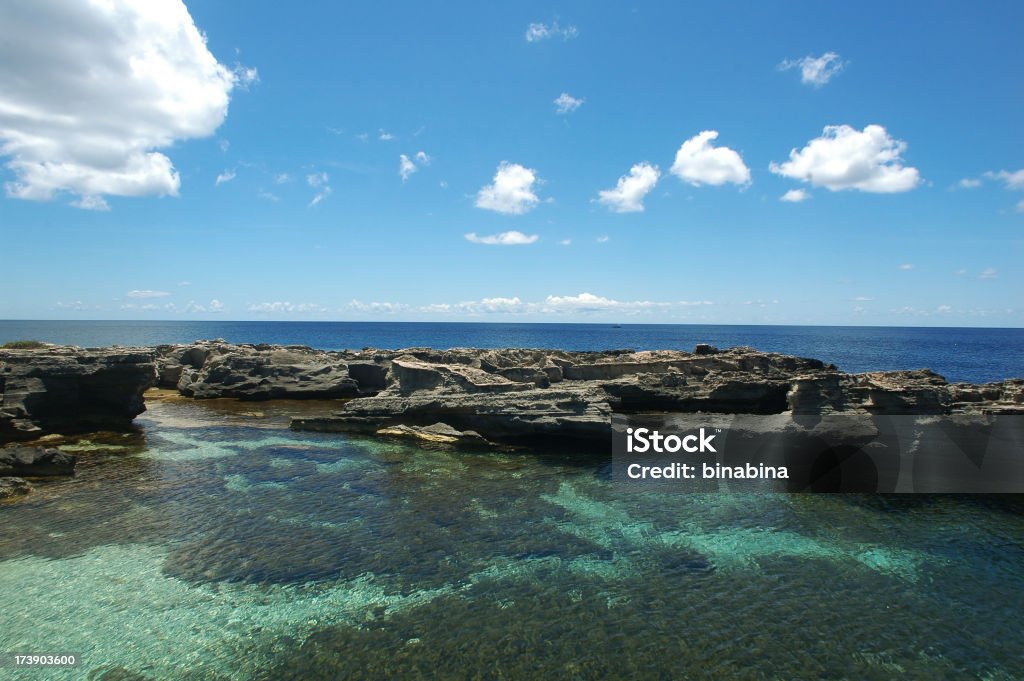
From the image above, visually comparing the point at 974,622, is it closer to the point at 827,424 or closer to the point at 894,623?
the point at 894,623

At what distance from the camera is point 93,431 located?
93.6ft

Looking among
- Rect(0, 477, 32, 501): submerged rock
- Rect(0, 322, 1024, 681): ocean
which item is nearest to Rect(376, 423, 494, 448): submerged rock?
Rect(0, 322, 1024, 681): ocean

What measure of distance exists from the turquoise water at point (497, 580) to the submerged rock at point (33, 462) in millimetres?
714

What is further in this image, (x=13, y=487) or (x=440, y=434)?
(x=440, y=434)

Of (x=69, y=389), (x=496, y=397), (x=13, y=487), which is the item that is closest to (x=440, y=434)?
(x=496, y=397)

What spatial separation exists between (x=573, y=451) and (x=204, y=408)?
1070 inches

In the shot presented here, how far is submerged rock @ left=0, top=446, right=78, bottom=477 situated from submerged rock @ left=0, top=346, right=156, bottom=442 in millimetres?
6275

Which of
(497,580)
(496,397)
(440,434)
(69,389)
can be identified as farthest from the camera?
(69,389)

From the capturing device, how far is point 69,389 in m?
27.3

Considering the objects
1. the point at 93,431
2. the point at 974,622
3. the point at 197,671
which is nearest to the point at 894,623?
the point at 974,622

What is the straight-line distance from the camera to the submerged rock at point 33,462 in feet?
66.2

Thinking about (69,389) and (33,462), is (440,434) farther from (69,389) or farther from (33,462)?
(69,389)

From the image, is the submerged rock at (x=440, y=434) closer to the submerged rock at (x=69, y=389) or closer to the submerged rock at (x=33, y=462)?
the submerged rock at (x=33, y=462)

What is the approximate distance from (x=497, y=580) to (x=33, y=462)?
1975cm
